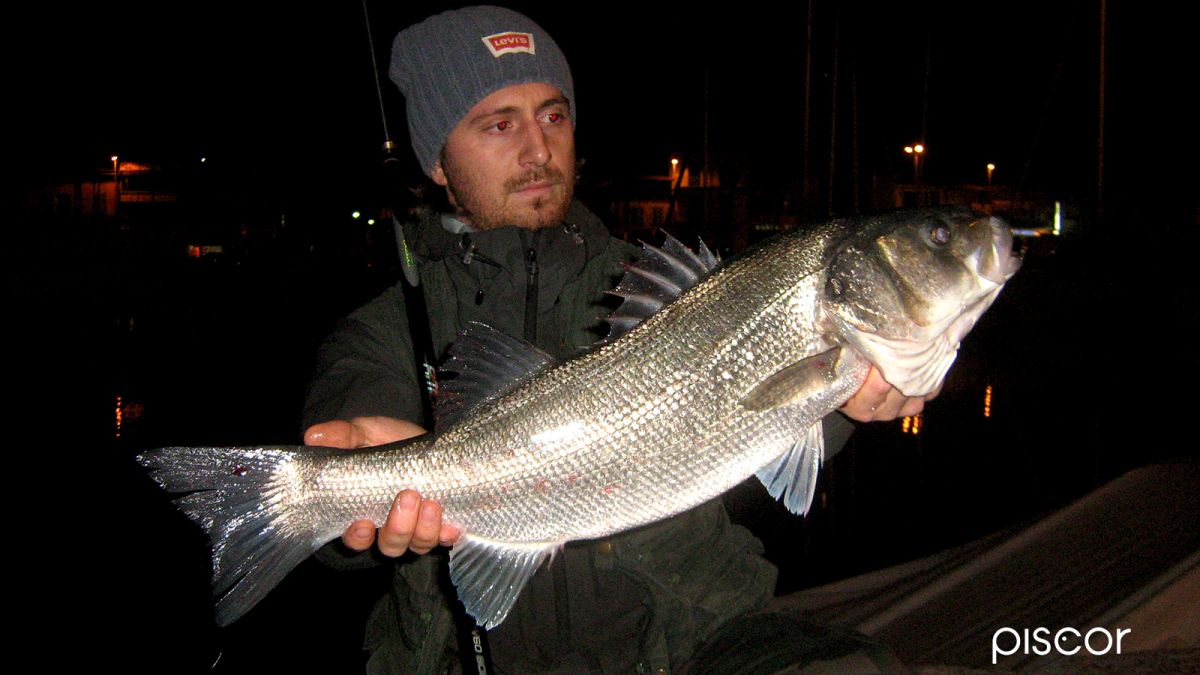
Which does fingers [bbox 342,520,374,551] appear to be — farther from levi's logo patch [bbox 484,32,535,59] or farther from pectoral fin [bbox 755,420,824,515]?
levi's logo patch [bbox 484,32,535,59]

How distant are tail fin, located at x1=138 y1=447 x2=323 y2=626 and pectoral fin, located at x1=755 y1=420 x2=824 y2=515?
148 cm

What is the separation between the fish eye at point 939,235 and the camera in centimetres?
232

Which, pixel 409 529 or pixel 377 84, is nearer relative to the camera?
pixel 409 529

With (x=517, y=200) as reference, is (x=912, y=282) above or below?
below

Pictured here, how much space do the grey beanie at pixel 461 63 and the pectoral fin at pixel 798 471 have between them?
2.04 metres

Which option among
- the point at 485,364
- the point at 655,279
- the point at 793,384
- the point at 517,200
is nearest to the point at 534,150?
the point at 517,200

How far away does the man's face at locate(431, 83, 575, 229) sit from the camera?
330 cm

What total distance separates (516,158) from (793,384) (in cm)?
171

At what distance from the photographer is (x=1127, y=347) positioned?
14.7 meters

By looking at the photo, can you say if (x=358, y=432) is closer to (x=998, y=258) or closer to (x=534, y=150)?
(x=534, y=150)

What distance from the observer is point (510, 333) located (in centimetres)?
298

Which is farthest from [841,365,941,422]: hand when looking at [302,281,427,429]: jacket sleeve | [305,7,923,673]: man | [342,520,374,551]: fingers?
[302,281,427,429]: jacket sleeve

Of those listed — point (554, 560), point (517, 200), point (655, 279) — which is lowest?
point (554, 560)

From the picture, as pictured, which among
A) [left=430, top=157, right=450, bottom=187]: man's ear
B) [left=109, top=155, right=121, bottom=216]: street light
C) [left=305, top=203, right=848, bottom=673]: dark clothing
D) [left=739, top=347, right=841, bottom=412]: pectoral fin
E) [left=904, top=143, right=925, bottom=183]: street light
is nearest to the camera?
[left=739, top=347, right=841, bottom=412]: pectoral fin
